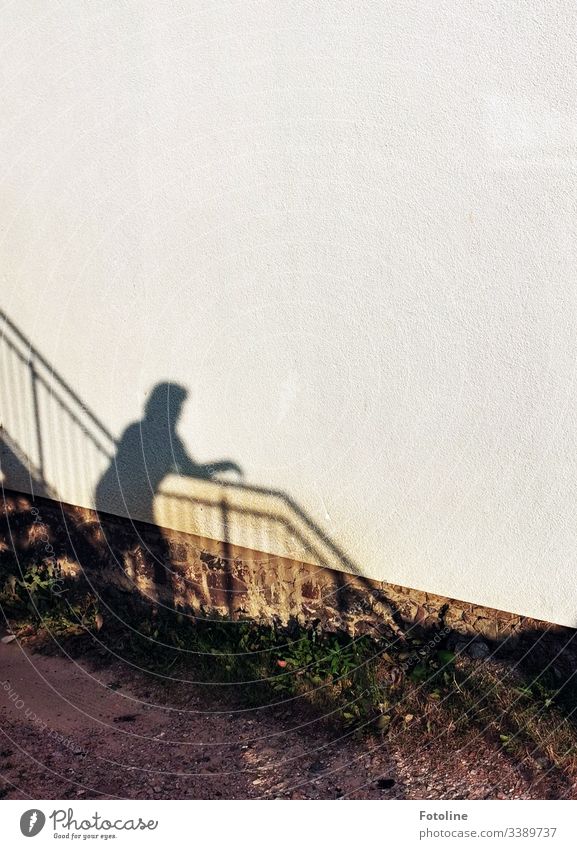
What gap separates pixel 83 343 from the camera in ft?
20.7

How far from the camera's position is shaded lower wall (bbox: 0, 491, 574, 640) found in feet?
17.6

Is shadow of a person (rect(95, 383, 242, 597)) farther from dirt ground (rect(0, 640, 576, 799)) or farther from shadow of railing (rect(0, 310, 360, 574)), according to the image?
dirt ground (rect(0, 640, 576, 799))

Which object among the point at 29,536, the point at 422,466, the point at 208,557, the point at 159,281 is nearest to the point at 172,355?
the point at 159,281

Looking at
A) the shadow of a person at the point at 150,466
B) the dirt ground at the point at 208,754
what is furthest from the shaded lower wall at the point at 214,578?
the dirt ground at the point at 208,754

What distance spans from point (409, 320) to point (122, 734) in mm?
2976

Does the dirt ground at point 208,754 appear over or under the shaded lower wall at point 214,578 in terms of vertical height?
under

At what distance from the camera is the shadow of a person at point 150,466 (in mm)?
5965

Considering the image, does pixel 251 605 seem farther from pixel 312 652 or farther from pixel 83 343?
pixel 83 343

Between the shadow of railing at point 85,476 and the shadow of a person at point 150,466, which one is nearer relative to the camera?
the shadow of railing at point 85,476

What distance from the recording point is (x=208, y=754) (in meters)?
5.18

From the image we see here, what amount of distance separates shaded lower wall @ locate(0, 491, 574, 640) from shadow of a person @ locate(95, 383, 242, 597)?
0.07 meters

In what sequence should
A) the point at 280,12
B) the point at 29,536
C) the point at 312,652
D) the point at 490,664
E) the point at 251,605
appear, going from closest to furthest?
1. the point at 280,12
2. the point at 490,664
3. the point at 312,652
4. the point at 251,605
5. the point at 29,536

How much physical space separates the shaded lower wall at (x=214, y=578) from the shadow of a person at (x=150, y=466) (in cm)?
7

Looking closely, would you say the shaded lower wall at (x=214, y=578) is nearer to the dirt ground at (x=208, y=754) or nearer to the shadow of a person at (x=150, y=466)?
the shadow of a person at (x=150, y=466)
